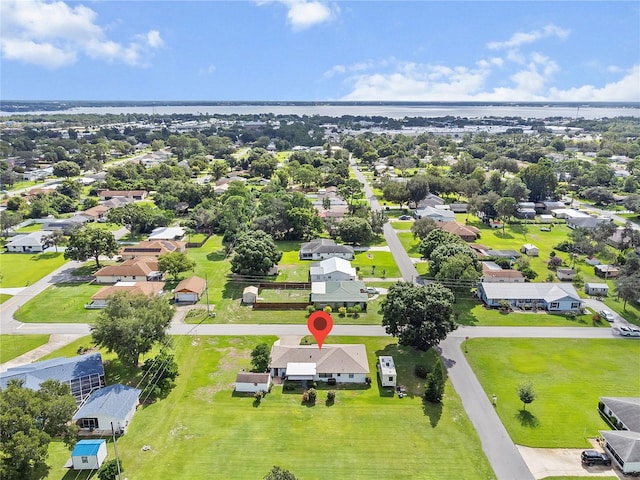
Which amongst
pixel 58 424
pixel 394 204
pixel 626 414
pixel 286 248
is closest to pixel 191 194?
pixel 286 248

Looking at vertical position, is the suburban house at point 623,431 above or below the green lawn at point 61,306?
above

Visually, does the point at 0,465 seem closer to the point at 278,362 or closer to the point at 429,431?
the point at 278,362

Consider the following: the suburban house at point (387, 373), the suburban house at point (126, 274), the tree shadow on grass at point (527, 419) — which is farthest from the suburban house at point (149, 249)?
the tree shadow on grass at point (527, 419)

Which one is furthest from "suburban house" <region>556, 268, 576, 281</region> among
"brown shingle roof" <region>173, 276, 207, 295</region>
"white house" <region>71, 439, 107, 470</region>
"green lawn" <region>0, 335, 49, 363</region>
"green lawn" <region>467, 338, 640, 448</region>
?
"green lawn" <region>0, 335, 49, 363</region>

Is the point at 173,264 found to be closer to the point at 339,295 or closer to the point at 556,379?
the point at 339,295

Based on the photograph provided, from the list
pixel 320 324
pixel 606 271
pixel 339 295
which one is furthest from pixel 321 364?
pixel 606 271

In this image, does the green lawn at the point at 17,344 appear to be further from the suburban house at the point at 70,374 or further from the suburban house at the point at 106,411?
the suburban house at the point at 106,411
